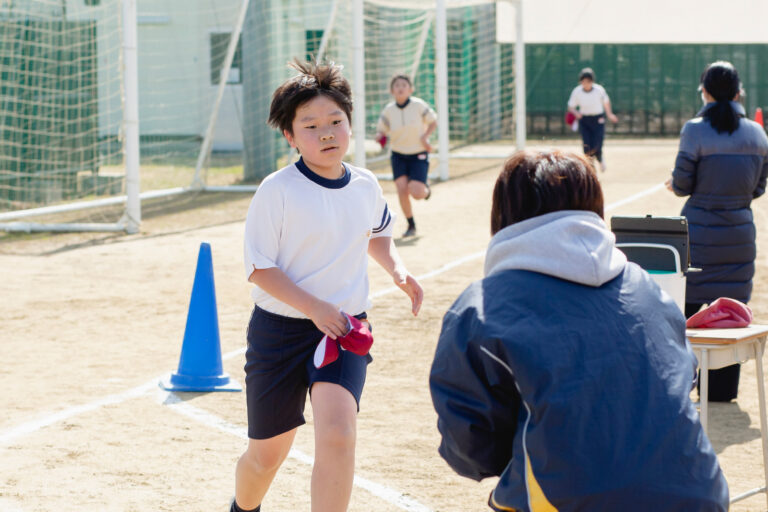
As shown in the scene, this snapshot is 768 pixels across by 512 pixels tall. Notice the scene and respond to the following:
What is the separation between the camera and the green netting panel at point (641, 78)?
28672 mm

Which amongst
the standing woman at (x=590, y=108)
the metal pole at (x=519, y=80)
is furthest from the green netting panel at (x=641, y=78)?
the standing woman at (x=590, y=108)

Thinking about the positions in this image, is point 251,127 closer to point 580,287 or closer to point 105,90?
point 105,90

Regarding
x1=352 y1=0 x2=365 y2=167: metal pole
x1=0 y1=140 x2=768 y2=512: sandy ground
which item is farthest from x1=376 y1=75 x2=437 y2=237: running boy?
x1=352 y1=0 x2=365 y2=167: metal pole

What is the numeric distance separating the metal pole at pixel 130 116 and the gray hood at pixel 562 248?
35.7 ft

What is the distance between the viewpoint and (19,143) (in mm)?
14531

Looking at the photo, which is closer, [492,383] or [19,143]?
[492,383]

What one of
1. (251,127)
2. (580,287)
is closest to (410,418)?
(580,287)

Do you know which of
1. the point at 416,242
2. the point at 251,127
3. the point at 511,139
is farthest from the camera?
the point at 511,139

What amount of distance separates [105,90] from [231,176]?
3.88 m

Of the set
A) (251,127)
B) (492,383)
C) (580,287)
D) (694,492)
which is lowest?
(694,492)

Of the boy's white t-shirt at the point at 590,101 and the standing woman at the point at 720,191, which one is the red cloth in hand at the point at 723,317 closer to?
the standing woman at the point at 720,191

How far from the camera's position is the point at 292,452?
16.7 feet

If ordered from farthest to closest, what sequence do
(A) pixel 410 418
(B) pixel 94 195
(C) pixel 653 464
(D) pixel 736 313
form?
(B) pixel 94 195
(A) pixel 410 418
(D) pixel 736 313
(C) pixel 653 464

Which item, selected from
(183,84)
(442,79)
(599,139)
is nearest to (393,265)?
(442,79)
